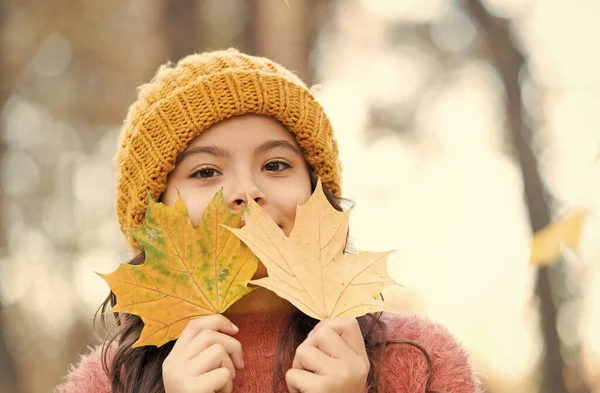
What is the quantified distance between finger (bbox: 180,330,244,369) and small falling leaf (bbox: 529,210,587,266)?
788 millimetres

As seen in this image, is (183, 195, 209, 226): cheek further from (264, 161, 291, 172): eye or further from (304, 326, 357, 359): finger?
(304, 326, 357, 359): finger

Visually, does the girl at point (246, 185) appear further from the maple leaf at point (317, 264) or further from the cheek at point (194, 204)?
the maple leaf at point (317, 264)

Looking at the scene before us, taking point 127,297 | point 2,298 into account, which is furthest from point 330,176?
point 2,298

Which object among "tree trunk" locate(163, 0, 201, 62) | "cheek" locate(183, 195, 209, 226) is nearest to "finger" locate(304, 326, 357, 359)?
"cheek" locate(183, 195, 209, 226)

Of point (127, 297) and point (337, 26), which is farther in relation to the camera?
point (337, 26)

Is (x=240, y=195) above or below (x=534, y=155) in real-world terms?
below

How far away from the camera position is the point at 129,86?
7.47 metres

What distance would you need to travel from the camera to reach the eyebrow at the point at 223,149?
2123mm

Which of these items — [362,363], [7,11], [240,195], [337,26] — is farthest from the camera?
[7,11]

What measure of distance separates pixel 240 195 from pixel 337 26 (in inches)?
212

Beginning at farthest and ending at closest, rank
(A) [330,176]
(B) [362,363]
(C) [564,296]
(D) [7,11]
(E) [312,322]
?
1. (D) [7,11]
2. (C) [564,296]
3. (A) [330,176]
4. (E) [312,322]
5. (B) [362,363]

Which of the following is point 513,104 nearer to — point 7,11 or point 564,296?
point 564,296

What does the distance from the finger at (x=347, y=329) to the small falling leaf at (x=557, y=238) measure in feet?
1.62

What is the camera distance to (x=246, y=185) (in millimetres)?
1979
